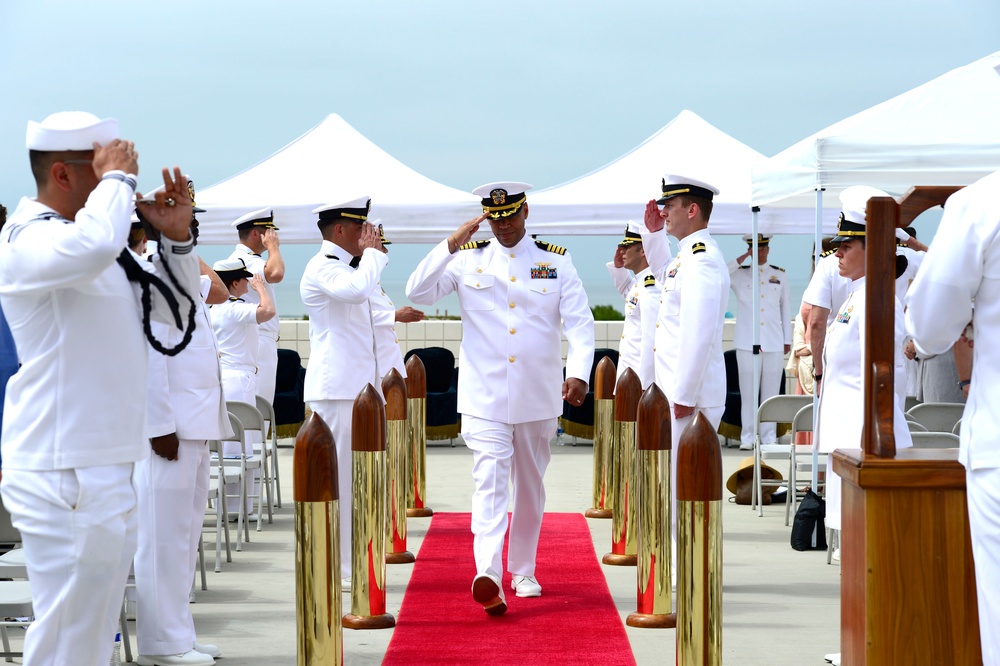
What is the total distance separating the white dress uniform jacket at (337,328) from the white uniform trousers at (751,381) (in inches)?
297

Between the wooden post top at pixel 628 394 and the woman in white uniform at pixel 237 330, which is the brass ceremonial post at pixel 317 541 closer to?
the wooden post top at pixel 628 394

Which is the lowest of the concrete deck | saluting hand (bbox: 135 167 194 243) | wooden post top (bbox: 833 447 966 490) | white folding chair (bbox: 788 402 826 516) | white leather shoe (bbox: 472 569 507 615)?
the concrete deck

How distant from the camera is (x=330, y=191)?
13.4 m

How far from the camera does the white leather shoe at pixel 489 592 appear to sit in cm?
588

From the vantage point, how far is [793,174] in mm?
8930

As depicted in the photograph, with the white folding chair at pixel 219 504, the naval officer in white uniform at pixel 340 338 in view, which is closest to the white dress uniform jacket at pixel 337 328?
the naval officer in white uniform at pixel 340 338

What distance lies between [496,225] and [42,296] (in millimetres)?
3287

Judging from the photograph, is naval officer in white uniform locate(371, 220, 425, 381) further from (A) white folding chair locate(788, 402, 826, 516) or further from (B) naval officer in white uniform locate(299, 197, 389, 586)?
(A) white folding chair locate(788, 402, 826, 516)

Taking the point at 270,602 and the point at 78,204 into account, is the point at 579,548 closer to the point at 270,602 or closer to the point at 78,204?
the point at 270,602

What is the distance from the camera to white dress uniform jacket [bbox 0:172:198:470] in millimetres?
3268

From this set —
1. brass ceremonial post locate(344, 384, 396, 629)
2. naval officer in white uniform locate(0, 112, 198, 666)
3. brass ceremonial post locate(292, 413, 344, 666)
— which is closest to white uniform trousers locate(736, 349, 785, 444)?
brass ceremonial post locate(344, 384, 396, 629)

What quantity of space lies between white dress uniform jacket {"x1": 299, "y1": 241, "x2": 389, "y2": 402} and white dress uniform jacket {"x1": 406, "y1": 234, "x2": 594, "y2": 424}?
0.51 meters

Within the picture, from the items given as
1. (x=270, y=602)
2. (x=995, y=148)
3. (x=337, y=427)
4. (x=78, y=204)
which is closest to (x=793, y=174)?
(x=995, y=148)

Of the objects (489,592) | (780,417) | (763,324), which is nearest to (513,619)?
(489,592)
